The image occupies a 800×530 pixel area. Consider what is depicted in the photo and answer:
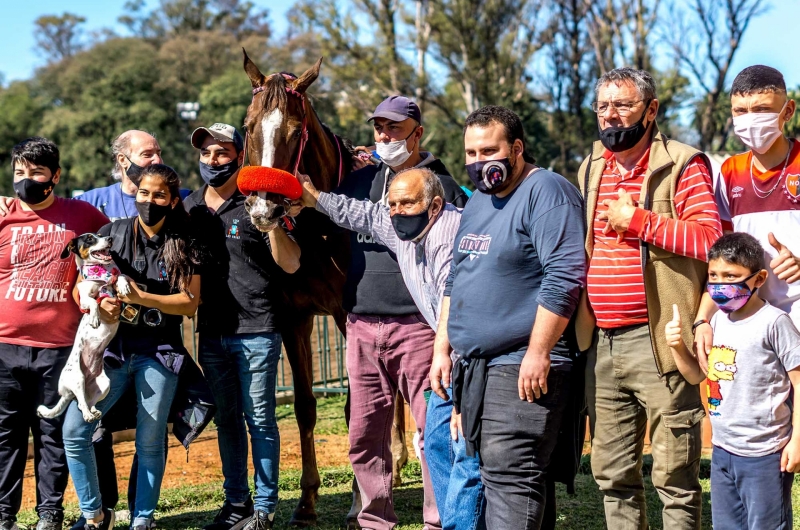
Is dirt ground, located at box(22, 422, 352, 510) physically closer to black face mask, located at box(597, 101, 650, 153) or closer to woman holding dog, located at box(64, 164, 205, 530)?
woman holding dog, located at box(64, 164, 205, 530)

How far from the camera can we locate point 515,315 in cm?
377

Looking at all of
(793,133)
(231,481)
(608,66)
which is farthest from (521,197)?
(608,66)

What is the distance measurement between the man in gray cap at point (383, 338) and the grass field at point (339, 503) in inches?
28.7

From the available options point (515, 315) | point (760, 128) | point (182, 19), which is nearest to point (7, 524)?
point (515, 315)

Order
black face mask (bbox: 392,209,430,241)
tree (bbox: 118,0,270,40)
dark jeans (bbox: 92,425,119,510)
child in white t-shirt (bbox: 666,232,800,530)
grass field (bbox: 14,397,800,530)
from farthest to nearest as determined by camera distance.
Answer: tree (bbox: 118,0,270,40), grass field (bbox: 14,397,800,530), dark jeans (bbox: 92,425,119,510), black face mask (bbox: 392,209,430,241), child in white t-shirt (bbox: 666,232,800,530)

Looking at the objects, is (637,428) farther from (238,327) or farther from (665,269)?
(238,327)

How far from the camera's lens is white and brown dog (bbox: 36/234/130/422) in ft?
15.6

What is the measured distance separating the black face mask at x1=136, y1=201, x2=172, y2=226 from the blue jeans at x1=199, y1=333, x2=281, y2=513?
2.56ft

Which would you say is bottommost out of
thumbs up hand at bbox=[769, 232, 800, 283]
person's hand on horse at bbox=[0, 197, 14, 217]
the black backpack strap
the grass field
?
the grass field

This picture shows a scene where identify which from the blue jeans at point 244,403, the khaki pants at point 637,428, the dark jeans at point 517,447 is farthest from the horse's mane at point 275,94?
the khaki pants at point 637,428

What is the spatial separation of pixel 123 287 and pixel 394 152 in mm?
1641

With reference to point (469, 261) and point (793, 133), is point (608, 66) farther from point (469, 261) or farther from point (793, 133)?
point (469, 261)

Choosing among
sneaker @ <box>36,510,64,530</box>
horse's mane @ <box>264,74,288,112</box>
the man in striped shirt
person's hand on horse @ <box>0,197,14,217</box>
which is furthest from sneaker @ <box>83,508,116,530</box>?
the man in striped shirt

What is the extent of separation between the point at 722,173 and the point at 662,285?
2.15ft
